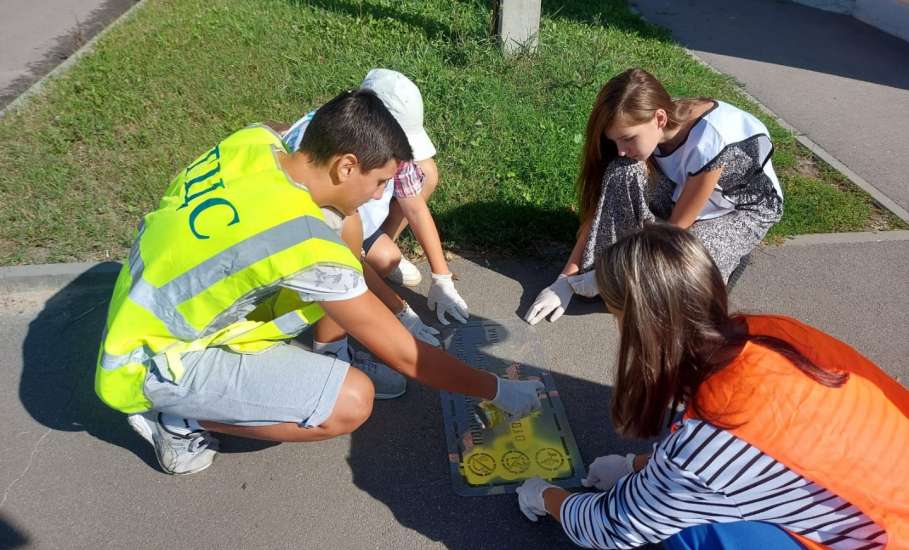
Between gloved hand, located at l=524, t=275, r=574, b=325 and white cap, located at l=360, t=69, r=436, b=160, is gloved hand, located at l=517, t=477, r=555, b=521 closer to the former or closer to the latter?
gloved hand, located at l=524, t=275, r=574, b=325

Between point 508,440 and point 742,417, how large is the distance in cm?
114

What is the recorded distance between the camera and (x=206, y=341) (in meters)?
1.97

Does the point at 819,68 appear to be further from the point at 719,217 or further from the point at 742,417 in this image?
the point at 742,417

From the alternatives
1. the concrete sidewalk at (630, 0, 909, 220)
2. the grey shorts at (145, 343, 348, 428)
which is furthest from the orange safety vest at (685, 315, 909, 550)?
the concrete sidewalk at (630, 0, 909, 220)

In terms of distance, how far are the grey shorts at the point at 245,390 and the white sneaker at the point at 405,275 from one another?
120 centimetres

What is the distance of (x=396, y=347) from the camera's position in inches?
74.6

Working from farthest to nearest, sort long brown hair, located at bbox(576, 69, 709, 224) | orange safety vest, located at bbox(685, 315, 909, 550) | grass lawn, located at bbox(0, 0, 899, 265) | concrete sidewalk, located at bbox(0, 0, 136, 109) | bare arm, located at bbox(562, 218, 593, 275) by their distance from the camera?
concrete sidewalk, located at bbox(0, 0, 136, 109) < grass lawn, located at bbox(0, 0, 899, 265) < bare arm, located at bbox(562, 218, 593, 275) < long brown hair, located at bbox(576, 69, 709, 224) < orange safety vest, located at bbox(685, 315, 909, 550)

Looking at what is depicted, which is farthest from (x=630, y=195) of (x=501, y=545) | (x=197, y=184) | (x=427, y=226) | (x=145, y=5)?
(x=145, y=5)

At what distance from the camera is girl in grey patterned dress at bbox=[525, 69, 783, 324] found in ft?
8.61

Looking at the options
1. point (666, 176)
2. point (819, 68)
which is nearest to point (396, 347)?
point (666, 176)

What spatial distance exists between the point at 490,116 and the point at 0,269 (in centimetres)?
295

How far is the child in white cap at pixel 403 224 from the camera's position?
2.62 meters

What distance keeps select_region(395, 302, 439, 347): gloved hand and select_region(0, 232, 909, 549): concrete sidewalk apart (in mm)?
187

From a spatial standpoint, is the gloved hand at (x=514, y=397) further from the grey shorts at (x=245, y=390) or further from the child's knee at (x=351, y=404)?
the grey shorts at (x=245, y=390)
